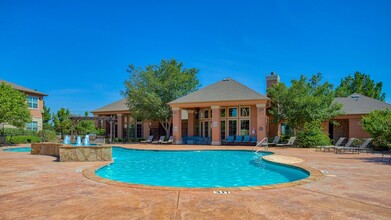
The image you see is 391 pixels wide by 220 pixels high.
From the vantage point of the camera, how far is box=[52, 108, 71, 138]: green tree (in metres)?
42.4

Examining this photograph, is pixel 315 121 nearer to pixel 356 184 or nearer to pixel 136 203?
pixel 356 184

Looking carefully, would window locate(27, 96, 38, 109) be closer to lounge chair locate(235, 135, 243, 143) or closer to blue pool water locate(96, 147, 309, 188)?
lounge chair locate(235, 135, 243, 143)

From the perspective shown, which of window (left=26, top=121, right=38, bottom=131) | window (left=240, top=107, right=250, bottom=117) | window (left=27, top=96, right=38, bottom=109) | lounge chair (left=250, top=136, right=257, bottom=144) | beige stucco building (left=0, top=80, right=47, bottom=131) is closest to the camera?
lounge chair (left=250, top=136, right=257, bottom=144)

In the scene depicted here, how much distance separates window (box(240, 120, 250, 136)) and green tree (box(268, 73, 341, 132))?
2433 millimetres

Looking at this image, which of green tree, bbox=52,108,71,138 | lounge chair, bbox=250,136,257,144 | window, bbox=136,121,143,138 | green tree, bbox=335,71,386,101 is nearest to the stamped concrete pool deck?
lounge chair, bbox=250,136,257,144

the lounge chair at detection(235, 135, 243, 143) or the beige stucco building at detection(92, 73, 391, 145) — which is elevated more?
the beige stucco building at detection(92, 73, 391, 145)

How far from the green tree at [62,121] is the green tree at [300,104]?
3039cm

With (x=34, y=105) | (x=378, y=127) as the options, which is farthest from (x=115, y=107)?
(x=378, y=127)

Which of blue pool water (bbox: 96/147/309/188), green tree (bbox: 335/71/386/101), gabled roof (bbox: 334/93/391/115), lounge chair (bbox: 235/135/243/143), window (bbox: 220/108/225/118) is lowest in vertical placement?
blue pool water (bbox: 96/147/309/188)

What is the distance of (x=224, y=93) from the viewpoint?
25.6 m

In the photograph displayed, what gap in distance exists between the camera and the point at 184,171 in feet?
38.3

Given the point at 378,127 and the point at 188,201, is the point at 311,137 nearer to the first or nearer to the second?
the point at 378,127

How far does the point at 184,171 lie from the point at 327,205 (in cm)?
728

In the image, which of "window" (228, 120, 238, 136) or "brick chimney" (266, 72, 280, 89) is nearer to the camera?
"window" (228, 120, 238, 136)
